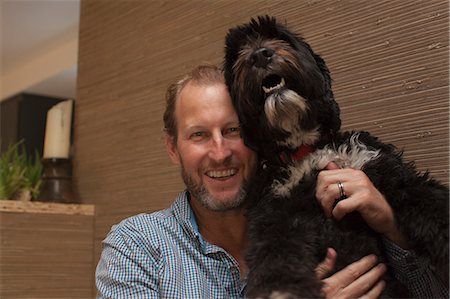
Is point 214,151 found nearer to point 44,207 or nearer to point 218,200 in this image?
point 218,200

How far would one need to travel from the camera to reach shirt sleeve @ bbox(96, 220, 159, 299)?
1373 millimetres

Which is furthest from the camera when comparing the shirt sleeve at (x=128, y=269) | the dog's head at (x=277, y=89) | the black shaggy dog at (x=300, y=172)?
the shirt sleeve at (x=128, y=269)

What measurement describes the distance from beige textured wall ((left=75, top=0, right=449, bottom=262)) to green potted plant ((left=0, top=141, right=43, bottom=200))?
0.20 metres

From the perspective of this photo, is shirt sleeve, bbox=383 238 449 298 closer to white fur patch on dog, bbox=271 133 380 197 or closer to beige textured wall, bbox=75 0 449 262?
white fur patch on dog, bbox=271 133 380 197

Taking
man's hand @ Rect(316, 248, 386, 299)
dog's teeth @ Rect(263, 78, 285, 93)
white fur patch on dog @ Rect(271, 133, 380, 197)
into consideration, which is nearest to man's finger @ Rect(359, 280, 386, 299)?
man's hand @ Rect(316, 248, 386, 299)

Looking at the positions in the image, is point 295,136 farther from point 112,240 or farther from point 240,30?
point 112,240

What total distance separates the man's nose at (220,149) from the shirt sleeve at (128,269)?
296 mm

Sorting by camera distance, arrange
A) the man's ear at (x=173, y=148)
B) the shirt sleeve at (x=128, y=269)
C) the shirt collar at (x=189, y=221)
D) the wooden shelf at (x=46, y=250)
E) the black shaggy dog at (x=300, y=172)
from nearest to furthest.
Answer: the black shaggy dog at (x=300, y=172) → the shirt sleeve at (x=128, y=269) → the shirt collar at (x=189, y=221) → the man's ear at (x=173, y=148) → the wooden shelf at (x=46, y=250)

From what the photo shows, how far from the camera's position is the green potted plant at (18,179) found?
97.2 inches

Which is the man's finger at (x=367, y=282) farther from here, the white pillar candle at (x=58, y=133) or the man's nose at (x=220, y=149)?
the white pillar candle at (x=58, y=133)

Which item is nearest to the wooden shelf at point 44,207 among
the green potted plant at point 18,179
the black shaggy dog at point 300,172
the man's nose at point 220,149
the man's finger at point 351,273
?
the green potted plant at point 18,179

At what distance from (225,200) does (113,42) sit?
133 cm

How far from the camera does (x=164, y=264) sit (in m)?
1.43

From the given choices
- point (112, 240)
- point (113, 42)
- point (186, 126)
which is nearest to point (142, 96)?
point (113, 42)
